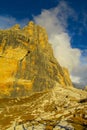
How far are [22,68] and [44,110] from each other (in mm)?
35831

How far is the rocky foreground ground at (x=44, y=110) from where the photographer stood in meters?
55.5

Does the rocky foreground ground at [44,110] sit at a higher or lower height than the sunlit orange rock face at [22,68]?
lower

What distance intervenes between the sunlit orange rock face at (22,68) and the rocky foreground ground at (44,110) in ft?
14.6

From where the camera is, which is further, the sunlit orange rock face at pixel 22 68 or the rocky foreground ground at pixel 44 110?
the sunlit orange rock face at pixel 22 68

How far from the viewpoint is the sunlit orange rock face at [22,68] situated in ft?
376

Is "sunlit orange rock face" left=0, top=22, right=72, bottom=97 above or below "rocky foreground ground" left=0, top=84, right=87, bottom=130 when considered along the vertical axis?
above

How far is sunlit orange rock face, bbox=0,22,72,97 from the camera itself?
114 m

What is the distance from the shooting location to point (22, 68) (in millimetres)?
120562

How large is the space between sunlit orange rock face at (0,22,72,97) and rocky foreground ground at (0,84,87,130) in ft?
14.6

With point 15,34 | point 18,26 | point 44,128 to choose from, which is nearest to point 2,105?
point 15,34

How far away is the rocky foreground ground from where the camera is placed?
55531mm

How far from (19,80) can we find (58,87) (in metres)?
18.6

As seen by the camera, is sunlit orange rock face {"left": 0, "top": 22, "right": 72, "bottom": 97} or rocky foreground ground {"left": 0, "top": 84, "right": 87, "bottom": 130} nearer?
rocky foreground ground {"left": 0, "top": 84, "right": 87, "bottom": 130}

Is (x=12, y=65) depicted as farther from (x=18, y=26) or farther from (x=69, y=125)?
(x=69, y=125)
